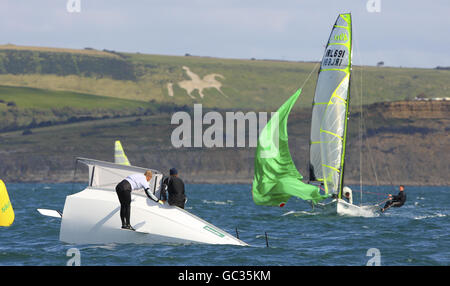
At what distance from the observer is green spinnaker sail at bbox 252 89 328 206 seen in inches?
1513

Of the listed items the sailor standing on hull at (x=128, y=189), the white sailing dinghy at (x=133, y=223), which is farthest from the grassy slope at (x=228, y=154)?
the sailor standing on hull at (x=128, y=189)

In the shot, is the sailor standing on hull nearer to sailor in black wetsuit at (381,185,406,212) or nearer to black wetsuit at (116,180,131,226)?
black wetsuit at (116,180,131,226)

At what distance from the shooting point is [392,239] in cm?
2750

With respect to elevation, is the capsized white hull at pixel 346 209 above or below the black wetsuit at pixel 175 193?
below

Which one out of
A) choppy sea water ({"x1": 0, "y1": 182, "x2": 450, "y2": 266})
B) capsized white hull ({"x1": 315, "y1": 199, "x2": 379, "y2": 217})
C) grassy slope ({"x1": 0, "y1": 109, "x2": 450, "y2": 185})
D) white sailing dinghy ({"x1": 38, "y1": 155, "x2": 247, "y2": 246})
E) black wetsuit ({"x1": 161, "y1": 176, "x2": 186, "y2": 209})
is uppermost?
black wetsuit ({"x1": 161, "y1": 176, "x2": 186, "y2": 209})

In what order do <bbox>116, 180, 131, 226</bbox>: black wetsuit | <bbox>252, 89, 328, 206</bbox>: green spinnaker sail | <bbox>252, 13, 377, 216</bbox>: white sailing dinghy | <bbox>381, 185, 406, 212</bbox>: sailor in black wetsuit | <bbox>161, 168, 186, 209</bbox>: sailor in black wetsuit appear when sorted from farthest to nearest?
<bbox>252, 13, 377, 216</bbox>: white sailing dinghy
<bbox>381, 185, 406, 212</bbox>: sailor in black wetsuit
<bbox>252, 89, 328, 206</bbox>: green spinnaker sail
<bbox>161, 168, 186, 209</bbox>: sailor in black wetsuit
<bbox>116, 180, 131, 226</bbox>: black wetsuit

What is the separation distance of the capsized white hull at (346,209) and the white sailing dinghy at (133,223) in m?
16.7

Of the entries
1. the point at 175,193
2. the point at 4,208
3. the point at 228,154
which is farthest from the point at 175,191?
the point at 228,154

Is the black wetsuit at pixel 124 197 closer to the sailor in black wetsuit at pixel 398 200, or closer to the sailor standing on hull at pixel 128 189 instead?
the sailor standing on hull at pixel 128 189

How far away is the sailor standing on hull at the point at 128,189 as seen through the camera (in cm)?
2236

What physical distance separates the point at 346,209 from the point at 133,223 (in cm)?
Answer: 1886

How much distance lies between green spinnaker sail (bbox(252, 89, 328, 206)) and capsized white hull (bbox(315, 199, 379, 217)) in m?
0.93

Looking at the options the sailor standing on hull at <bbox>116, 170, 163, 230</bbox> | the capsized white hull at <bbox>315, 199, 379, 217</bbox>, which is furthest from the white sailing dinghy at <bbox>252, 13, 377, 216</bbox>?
the sailor standing on hull at <bbox>116, 170, 163, 230</bbox>

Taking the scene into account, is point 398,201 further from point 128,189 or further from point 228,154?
point 228,154
